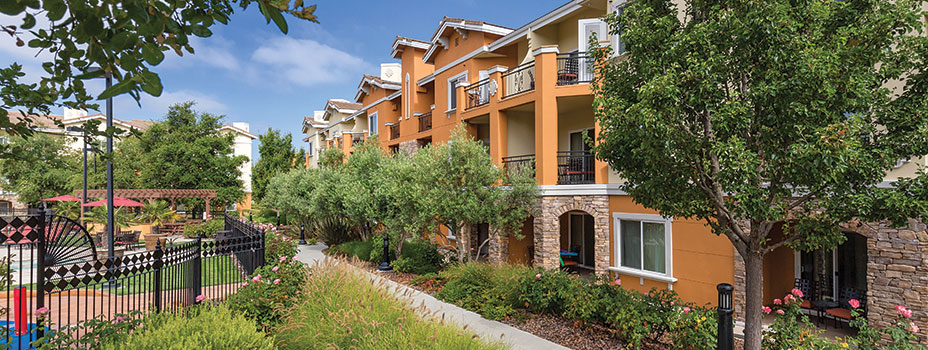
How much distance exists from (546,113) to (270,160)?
36301mm

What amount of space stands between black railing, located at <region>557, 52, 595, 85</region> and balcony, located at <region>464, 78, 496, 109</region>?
7.82 feet

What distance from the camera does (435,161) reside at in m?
13.5

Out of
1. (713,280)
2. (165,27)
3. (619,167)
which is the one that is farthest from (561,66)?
(165,27)

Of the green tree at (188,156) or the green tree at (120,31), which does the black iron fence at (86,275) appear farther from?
the green tree at (188,156)

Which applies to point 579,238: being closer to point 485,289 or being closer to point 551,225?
point 551,225

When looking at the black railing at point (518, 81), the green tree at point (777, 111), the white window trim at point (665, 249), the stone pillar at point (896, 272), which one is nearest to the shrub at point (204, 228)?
the black railing at point (518, 81)

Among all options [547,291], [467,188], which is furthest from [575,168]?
[547,291]

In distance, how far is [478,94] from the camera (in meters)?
18.2

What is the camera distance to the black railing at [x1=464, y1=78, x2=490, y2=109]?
56.6 ft

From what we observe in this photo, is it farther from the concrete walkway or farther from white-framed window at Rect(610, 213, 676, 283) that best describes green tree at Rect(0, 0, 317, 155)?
white-framed window at Rect(610, 213, 676, 283)

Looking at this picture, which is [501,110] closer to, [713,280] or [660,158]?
[713,280]

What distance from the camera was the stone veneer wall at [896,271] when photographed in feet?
26.0

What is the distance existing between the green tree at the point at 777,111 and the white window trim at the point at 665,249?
484cm

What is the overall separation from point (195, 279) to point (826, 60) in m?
9.56
